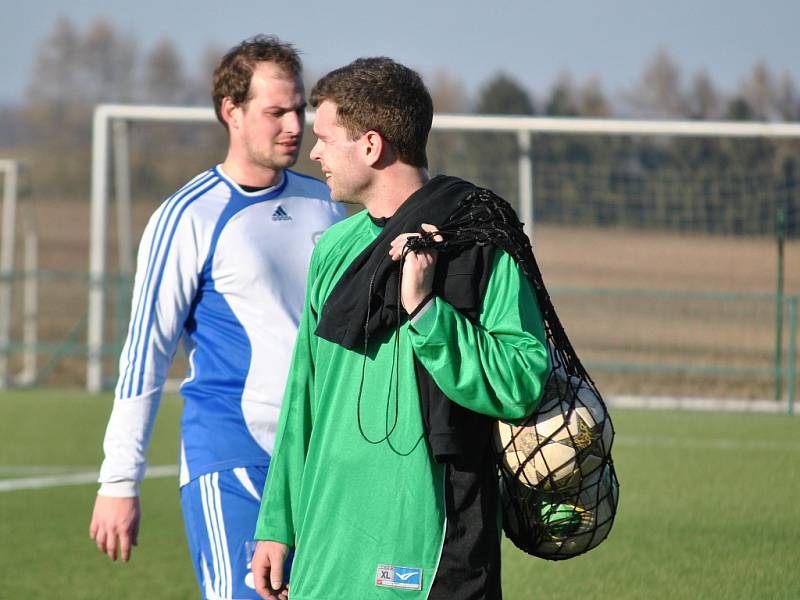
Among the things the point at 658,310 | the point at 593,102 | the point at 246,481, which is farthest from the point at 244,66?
the point at 593,102

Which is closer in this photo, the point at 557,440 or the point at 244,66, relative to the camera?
the point at 557,440

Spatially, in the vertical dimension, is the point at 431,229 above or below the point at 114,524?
above

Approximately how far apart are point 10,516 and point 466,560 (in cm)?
619

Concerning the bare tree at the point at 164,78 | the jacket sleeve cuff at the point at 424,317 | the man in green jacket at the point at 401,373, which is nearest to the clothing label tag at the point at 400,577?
the man in green jacket at the point at 401,373

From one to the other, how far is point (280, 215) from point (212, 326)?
450mm

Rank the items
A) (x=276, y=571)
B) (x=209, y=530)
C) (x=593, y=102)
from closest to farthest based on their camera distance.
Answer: (x=276, y=571)
(x=209, y=530)
(x=593, y=102)

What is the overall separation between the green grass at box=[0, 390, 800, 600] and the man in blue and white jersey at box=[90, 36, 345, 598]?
2536 mm

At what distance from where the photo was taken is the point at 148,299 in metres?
3.92

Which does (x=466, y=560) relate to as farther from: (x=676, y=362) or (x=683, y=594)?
(x=676, y=362)

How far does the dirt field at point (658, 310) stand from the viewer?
1730 centimetres

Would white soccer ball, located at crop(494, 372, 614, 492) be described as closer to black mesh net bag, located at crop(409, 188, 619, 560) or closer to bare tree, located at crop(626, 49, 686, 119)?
A: black mesh net bag, located at crop(409, 188, 619, 560)

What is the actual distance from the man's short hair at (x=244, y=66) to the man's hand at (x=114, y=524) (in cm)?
136

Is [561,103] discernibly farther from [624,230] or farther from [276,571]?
[276,571]

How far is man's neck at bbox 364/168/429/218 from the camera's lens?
296 cm
